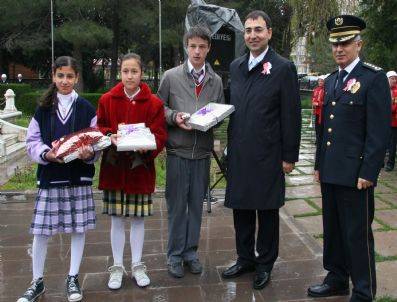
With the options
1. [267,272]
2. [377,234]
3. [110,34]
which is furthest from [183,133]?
[110,34]

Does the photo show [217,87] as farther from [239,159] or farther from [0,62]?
[0,62]

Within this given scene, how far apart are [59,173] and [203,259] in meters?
1.53

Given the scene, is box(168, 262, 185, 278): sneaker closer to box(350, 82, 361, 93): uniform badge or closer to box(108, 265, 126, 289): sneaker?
box(108, 265, 126, 289): sneaker

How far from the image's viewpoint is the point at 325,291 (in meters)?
3.24

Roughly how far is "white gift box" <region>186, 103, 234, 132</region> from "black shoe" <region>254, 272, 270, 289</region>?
3.79ft

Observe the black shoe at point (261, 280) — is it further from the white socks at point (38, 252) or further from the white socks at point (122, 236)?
the white socks at point (38, 252)

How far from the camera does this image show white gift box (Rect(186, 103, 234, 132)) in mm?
3207

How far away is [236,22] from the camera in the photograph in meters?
7.50

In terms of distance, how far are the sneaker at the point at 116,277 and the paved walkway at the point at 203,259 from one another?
0.17 ft

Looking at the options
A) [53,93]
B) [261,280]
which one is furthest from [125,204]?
[261,280]

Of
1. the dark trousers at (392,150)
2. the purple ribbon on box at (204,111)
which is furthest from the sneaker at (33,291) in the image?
the dark trousers at (392,150)

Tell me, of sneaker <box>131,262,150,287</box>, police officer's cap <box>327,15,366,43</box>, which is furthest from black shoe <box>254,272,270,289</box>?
police officer's cap <box>327,15,366,43</box>

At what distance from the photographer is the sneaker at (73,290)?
3160mm

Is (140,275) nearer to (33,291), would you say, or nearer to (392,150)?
(33,291)
